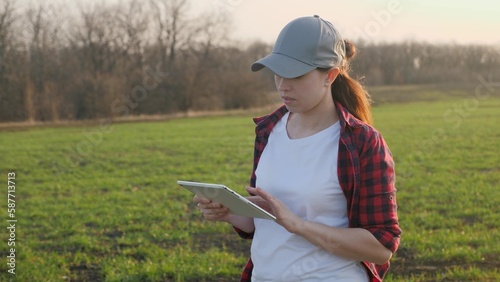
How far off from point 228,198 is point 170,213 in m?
6.36

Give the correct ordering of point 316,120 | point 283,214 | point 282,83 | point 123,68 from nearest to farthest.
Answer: point 283,214
point 282,83
point 316,120
point 123,68

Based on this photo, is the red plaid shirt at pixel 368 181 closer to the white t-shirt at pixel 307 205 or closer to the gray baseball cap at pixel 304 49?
the white t-shirt at pixel 307 205

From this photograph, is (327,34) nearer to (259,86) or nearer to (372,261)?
(372,261)

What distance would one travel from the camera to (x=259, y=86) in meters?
46.6

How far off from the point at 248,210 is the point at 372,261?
0.48 meters

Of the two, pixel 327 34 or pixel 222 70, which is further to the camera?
pixel 222 70

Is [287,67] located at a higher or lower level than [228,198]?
higher

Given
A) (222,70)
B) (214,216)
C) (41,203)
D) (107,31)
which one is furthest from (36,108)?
(214,216)

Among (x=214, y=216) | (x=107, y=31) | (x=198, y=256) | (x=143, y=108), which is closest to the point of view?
(x=214, y=216)

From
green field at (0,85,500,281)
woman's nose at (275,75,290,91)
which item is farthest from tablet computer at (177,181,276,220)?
green field at (0,85,500,281)

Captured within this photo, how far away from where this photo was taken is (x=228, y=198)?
84.7 inches

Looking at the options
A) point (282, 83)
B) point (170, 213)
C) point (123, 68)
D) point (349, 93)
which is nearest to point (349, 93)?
point (349, 93)

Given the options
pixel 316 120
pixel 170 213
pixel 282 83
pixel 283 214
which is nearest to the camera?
pixel 283 214

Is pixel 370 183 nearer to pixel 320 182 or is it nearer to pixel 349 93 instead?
pixel 320 182
